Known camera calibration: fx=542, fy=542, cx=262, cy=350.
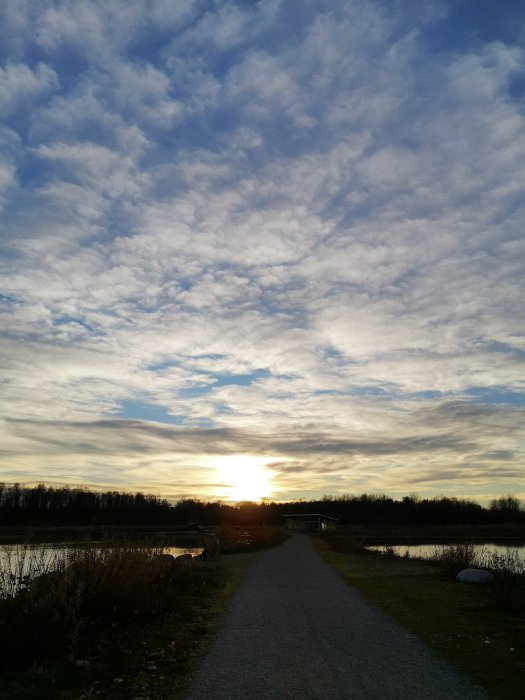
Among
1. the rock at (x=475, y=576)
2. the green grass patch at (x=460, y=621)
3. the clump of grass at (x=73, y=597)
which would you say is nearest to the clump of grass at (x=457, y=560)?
the green grass patch at (x=460, y=621)

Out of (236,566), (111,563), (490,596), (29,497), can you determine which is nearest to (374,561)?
(236,566)

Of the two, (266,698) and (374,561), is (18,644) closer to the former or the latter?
(266,698)

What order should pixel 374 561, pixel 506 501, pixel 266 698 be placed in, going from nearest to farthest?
pixel 266 698 < pixel 374 561 < pixel 506 501

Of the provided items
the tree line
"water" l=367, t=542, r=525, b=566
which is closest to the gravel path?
"water" l=367, t=542, r=525, b=566

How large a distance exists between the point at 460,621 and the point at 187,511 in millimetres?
124179

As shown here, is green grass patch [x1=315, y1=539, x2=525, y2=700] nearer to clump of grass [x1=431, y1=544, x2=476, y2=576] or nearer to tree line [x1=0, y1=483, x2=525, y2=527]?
clump of grass [x1=431, y1=544, x2=476, y2=576]

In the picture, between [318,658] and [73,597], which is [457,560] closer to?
[318,658]

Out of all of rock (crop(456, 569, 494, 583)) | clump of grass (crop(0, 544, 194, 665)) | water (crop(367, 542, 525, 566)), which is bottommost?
water (crop(367, 542, 525, 566))

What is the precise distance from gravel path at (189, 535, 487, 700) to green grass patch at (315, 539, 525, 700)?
386 millimetres

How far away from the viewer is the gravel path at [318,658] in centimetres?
637

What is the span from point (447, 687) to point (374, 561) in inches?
807

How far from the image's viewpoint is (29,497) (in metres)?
118

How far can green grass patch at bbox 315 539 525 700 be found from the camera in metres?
7.32

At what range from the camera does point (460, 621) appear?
1075 centimetres
